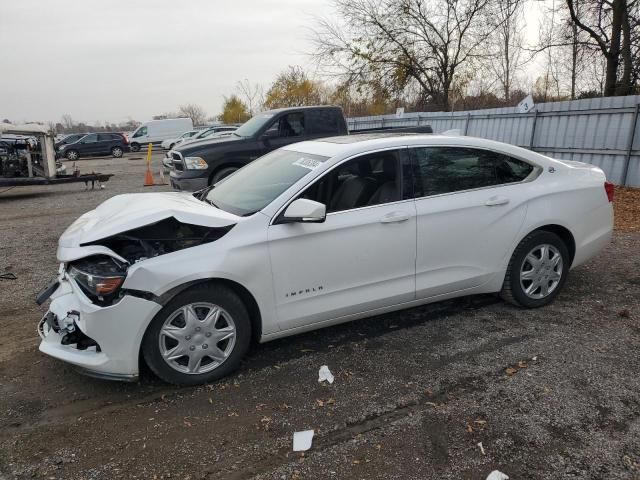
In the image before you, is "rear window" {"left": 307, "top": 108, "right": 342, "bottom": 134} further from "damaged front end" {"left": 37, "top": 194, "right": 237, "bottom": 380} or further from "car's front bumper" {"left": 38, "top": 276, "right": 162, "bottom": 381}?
"car's front bumper" {"left": 38, "top": 276, "right": 162, "bottom": 381}

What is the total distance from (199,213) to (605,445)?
283 centimetres

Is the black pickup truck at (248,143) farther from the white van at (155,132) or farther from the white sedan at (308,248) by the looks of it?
the white van at (155,132)

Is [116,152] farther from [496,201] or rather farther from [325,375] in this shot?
→ [325,375]

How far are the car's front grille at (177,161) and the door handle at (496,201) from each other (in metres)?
6.45

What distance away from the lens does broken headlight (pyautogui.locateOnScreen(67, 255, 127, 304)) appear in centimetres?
295

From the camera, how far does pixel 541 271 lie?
426 centimetres

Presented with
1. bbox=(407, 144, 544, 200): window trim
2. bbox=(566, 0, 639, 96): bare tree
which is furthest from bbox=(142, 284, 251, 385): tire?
bbox=(566, 0, 639, 96): bare tree

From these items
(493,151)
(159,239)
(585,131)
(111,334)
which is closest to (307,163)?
(159,239)

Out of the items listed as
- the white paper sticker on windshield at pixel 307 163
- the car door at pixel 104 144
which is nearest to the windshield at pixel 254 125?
the white paper sticker on windshield at pixel 307 163

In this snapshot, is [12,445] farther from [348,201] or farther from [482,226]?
[482,226]

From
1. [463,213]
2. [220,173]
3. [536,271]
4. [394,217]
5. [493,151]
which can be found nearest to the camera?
[394,217]

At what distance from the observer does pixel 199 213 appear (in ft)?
10.9

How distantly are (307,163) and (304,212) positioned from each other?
0.68 metres

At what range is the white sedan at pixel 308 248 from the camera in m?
3.04
